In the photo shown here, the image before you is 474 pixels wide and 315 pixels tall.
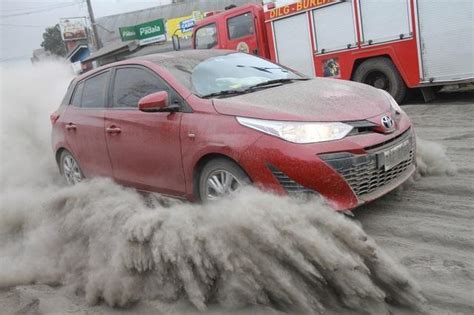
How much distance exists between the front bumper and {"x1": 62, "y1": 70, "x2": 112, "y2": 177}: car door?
6.92 ft

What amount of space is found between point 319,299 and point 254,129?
139 cm

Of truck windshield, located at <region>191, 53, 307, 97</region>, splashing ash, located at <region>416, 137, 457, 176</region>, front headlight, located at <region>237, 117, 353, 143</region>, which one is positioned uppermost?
truck windshield, located at <region>191, 53, 307, 97</region>

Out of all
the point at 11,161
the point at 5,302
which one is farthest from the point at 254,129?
the point at 11,161

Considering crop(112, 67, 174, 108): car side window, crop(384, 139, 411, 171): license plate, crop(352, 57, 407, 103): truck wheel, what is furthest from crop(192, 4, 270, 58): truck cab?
crop(384, 139, 411, 171): license plate

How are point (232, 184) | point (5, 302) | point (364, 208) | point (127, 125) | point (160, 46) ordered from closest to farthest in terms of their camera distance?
point (5, 302) < point (232, 184) < point (364, 208) < point (127, 125) < point (160, 46)

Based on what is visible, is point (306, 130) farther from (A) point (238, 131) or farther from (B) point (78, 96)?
(B) point (78, 96)

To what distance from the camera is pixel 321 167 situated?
369cm

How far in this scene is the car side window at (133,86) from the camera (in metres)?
4.74

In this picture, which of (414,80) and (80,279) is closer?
(80,279)

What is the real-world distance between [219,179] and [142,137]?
98cm

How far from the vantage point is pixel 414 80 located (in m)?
9.18

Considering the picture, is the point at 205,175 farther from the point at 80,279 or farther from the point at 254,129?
the point at 80,279

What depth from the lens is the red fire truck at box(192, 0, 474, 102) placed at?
8594mm

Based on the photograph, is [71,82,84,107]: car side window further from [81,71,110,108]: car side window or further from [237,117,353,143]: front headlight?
[237,117,353,143]: front headlight
